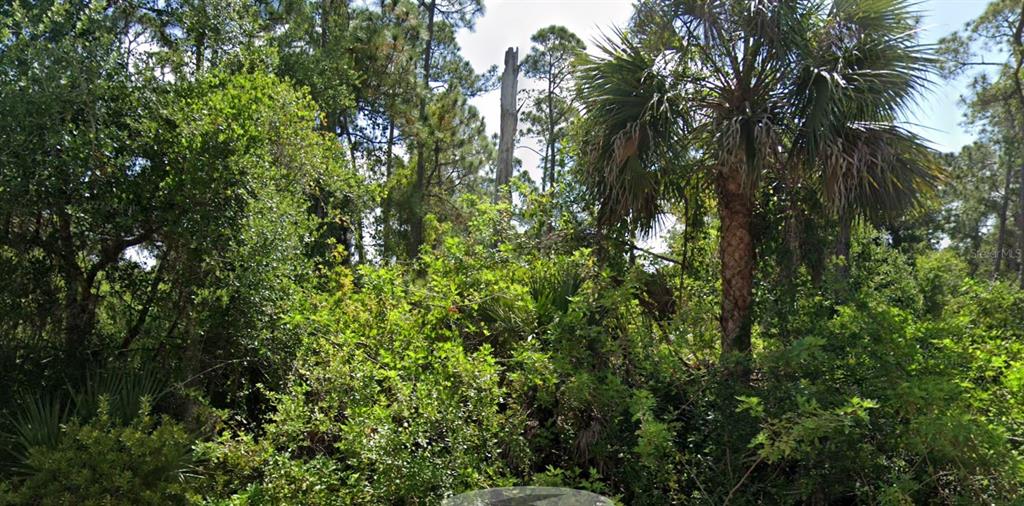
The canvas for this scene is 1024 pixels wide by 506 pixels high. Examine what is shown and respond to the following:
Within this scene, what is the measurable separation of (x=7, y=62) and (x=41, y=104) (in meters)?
0.50

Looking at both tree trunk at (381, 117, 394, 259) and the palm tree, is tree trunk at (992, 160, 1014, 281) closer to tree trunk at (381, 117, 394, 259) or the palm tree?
tree trunk at (381, 117, 394, 259)

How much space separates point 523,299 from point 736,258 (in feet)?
7.00

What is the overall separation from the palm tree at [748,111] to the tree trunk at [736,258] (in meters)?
0.01

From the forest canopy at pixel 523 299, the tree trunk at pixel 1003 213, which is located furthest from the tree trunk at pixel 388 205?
the tree trunk at pixel 1003 213

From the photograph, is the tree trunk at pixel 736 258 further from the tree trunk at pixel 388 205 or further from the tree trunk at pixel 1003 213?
the tree trunk at pixel 1003 213

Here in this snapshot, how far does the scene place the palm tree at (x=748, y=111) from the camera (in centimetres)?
630

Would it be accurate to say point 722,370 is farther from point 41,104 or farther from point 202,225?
point 41,104

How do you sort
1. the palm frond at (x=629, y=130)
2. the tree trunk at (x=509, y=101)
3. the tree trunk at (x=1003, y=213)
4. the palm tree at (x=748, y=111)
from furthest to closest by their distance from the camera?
the tree trunk at (x=1003, y=213) < the tree trunk at (x=509, y=101) < the palm frond at (x=629, y=130) < the palm tree at (x=748, y=111)

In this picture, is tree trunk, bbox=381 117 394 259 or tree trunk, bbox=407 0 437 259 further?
tree trunk, bbox=407 0 437 259

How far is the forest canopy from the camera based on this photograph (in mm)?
4652

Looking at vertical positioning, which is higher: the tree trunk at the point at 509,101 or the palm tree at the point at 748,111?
the tree trunk at the point at 509,101

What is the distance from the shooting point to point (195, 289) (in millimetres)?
6234

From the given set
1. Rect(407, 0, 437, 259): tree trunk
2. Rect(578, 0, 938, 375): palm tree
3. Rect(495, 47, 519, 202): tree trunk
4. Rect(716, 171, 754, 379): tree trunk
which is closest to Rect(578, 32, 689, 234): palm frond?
Rect(578, 0, 938, 375): palm tree

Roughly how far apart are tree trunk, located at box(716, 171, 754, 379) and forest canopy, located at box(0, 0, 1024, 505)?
0.03 m
